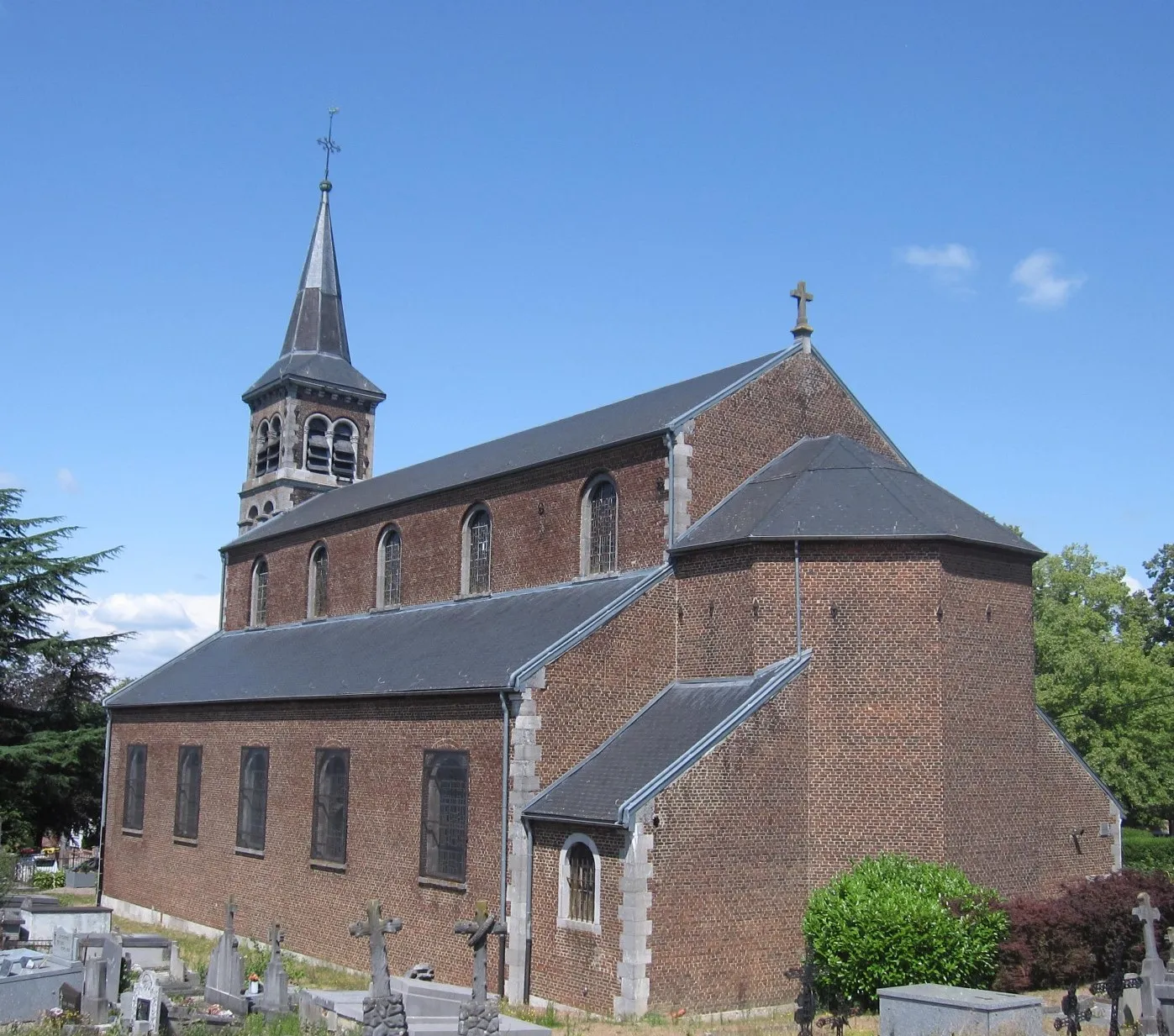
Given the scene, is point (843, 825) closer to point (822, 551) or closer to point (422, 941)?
point (822, 551)

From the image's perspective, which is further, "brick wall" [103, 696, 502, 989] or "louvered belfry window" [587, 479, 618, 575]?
"louvered belfry window" [587, 479, 618, 575]

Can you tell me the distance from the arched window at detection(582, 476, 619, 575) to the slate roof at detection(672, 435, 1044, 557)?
1.87 m

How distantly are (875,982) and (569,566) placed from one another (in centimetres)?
890

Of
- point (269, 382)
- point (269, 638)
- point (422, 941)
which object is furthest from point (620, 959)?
point (269, 382)

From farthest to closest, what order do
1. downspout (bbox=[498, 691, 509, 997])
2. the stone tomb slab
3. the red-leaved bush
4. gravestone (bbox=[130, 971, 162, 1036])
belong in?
downspout (bbox=[498, 691, 509, 997]), the red-leaved bush, gravestone (bbox=[130, 971, 162, 1036]), the stone tomb slab

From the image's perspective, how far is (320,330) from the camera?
37375 mm

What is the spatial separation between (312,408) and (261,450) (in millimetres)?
2158

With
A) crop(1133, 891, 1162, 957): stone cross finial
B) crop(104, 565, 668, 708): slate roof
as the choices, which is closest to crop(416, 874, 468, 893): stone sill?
crop(104, 565, 668, 708): slate roof

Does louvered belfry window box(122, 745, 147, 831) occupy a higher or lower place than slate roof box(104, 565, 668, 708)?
lower

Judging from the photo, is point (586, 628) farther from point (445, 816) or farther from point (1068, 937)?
point (1068, 937)

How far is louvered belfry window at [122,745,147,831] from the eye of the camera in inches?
1161

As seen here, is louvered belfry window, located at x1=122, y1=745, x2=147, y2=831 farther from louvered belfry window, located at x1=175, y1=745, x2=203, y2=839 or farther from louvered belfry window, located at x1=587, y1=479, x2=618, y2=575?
louvered belfry window, located at x1=587, y1=479, x2=618, y2=575

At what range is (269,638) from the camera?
3000cm

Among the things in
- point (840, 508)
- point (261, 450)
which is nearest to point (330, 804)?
point (840, 508)
